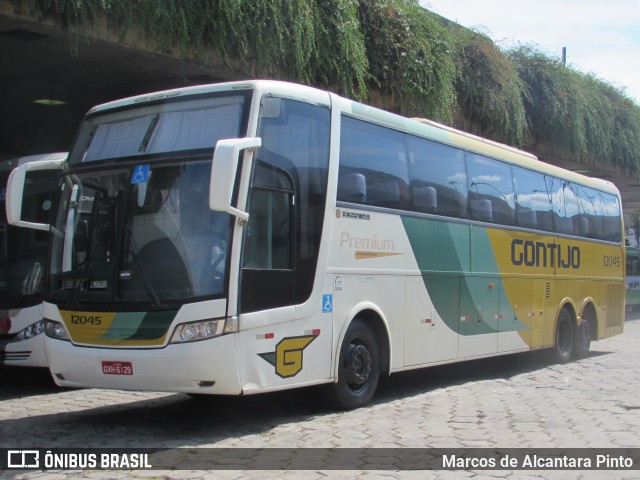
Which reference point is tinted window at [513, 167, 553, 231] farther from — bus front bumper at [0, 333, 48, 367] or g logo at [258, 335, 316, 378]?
bus front bumper at [0, 333, 48, 367]

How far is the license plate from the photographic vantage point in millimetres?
6949

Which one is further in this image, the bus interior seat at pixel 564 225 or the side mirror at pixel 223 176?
the bus interior seat at pixel 564 225

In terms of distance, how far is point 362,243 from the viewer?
28.3ft

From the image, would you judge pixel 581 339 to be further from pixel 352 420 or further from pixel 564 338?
pixel 352 420

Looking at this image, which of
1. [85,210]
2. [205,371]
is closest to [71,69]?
[85,210]

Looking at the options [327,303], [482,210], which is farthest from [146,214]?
[482,210]

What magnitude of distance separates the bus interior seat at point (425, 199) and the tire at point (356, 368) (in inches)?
71.0

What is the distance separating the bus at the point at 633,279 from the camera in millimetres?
35812

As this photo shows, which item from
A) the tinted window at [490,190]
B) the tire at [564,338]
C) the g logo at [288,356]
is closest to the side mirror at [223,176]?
the g logo at [288,356]

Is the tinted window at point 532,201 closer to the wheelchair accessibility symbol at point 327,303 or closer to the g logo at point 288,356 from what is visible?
the wheelchair accessibility symbol at point 327,303

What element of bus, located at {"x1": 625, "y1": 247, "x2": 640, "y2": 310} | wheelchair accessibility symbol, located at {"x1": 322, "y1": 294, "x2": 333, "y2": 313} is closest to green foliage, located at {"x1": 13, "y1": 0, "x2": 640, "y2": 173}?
wheelchair accessibility symbol, located at {"x1": 322, "y1": 294, "x2": 333, "y2": 313}

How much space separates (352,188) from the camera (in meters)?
8.54

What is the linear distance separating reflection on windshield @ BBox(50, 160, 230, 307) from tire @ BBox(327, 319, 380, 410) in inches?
82.0

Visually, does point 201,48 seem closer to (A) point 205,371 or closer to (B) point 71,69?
(B) point 71,69
